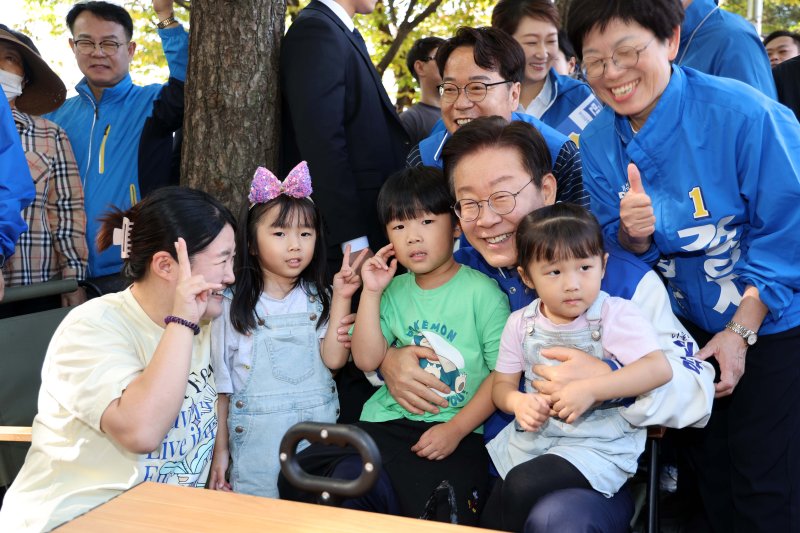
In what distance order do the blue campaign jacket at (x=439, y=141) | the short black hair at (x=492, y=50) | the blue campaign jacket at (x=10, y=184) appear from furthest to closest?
the blue campaign jacket at (x=10, y=184)
the short black hair at (x=492, y=50)
the blue campaign jacket at (x=439, y=141)

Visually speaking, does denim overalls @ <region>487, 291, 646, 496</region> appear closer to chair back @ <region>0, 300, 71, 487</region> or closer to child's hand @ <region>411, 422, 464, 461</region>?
child's hand @ <region>411, 422, 464, 461</region>

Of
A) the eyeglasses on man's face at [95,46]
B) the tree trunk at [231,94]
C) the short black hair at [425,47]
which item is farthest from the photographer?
the short black hair at [425,47]

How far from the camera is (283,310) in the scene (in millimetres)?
2707

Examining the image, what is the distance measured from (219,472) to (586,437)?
47.8 inches

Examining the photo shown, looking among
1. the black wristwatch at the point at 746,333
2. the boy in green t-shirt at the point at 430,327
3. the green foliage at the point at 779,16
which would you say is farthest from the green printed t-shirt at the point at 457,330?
the green foliage at the point at 779,16

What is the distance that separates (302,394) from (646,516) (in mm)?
1137

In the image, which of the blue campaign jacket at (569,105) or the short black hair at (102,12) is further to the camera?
the short black hair at (102,12)

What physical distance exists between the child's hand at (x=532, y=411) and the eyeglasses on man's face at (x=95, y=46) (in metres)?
3.06

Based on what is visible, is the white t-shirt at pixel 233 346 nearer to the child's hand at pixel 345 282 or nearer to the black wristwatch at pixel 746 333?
the child's hand at pixel 345 282

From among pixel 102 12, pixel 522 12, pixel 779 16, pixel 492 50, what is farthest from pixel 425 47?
pixel 779 16

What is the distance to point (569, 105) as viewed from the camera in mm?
3982

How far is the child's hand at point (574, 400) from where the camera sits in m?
2.01

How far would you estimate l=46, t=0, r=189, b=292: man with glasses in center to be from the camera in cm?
394

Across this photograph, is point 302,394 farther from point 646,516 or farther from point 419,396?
point 646,516
